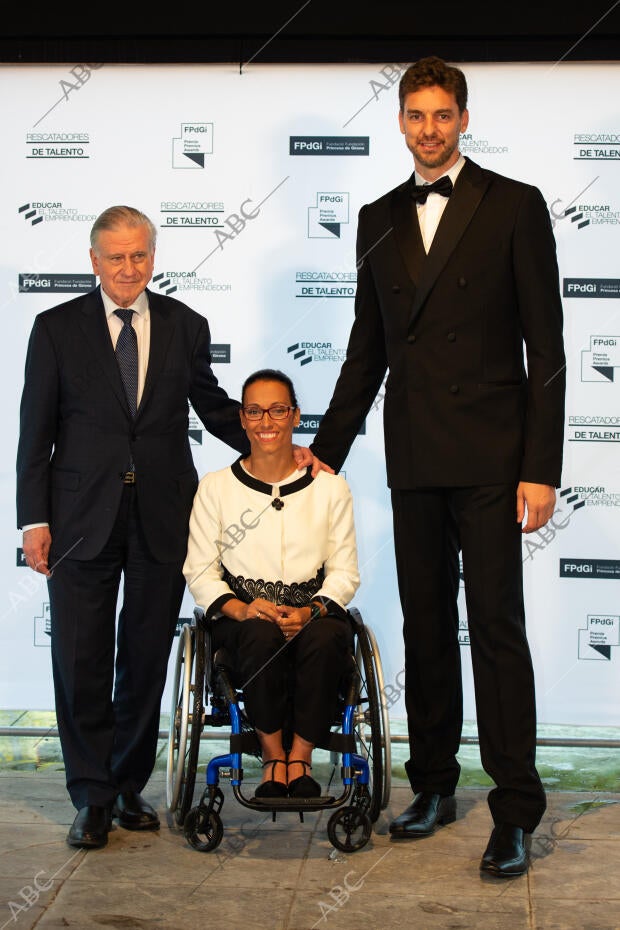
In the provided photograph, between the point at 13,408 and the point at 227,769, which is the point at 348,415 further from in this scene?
the point at 13,408

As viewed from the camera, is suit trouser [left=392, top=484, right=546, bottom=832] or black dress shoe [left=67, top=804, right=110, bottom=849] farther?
black dress shoe [left=67, top=804, right=110, bottom=849]

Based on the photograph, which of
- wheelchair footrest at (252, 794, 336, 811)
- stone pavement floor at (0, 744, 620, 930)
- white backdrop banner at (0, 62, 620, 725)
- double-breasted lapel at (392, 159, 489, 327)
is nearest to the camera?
stone pavement floor at (0, 744, 620, 930)

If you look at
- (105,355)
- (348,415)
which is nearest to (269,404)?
(348,415)

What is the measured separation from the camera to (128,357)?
3234 mm

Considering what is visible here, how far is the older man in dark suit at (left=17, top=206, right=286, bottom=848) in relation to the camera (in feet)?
10.4

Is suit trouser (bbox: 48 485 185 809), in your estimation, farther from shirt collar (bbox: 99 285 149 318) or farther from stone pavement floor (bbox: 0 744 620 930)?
shirt collar (bbox: 99 285 149 318)

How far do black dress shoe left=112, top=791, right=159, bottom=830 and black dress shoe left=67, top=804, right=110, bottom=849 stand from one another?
0.33 ft

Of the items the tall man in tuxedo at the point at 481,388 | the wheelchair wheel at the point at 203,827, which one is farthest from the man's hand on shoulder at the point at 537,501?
the wheelchair wheel at the point at 203,827

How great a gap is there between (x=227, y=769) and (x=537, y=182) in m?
2.17

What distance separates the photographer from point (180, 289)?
13.7 ft

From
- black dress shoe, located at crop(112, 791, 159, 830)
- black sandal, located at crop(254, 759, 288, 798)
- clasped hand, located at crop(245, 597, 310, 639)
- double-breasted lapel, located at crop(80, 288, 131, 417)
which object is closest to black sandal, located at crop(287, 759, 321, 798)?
black sandal, located at crop(254, 759, 288, 798)

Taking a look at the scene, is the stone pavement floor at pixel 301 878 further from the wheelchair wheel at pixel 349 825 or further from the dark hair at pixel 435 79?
the dark hair at pixel 435 79

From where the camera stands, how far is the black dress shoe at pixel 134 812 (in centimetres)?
324

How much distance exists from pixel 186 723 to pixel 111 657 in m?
0.40
